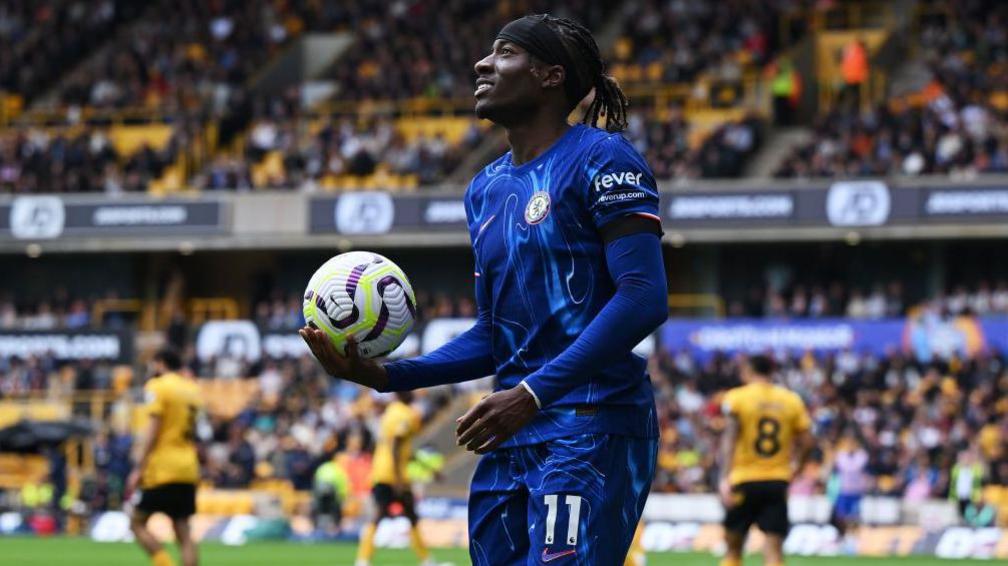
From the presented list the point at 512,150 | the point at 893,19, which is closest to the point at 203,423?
the point at 893,19

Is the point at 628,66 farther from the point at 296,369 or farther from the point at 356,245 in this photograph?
the point at 296,369

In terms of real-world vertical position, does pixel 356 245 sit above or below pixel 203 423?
above

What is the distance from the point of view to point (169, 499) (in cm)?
1412

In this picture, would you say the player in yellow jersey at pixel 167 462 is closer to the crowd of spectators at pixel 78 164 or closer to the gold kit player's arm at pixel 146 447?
the gold kit player's arm at pixel 146 447

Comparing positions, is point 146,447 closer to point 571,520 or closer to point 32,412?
point 571,520

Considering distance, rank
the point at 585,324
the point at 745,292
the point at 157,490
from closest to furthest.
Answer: the point at 585,324 < the point at 157,490 < the point at 745,292

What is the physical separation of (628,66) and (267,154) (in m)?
7.42

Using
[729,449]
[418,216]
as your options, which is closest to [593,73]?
[729,449]

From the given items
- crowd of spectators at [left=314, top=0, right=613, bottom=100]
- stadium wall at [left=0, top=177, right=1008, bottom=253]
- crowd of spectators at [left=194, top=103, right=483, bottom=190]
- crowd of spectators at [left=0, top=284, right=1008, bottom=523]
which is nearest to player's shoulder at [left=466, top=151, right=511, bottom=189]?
crowd of spectators at [left=0, top=284, right=1008, bottom=523]

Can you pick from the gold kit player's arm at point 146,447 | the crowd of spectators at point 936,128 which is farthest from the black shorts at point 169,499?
the crowd of spectators at point 936,128

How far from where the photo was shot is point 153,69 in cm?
4131

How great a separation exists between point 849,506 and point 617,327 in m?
19.9

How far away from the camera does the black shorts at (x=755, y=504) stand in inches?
553

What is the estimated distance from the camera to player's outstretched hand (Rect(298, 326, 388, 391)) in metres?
5.37
